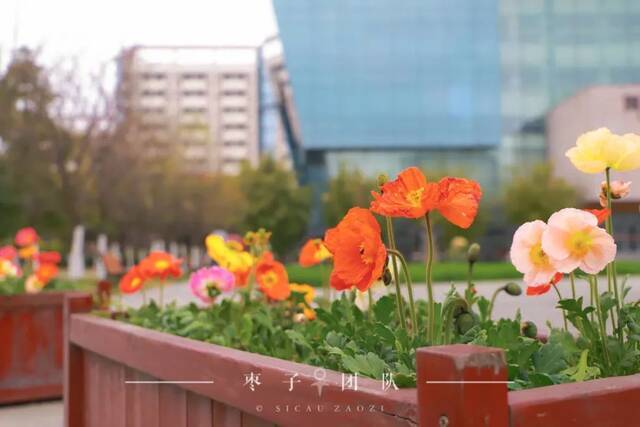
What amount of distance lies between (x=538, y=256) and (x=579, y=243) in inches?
5.6

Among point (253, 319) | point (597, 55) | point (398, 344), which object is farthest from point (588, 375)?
point (597, 55)

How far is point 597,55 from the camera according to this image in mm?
59875

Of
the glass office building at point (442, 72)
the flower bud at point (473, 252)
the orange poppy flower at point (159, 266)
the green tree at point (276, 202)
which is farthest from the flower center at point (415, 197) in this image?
the glass office building at point (442, 72)

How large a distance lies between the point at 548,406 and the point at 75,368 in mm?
2761

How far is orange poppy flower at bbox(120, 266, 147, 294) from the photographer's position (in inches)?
149

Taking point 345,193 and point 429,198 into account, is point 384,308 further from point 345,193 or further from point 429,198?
point 345,193

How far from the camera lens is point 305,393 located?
167 cm

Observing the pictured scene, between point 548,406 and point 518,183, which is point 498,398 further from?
point 518,183

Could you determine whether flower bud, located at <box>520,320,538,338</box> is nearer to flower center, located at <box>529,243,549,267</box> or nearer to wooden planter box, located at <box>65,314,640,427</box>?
flower center, located at <box>529,243,549,267</box>

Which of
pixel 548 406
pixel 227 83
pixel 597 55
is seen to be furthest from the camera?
pixel 227 83

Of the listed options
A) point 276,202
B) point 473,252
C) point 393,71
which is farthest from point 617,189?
point 393,71

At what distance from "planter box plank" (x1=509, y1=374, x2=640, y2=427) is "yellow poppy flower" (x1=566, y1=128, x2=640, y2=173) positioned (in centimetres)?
61

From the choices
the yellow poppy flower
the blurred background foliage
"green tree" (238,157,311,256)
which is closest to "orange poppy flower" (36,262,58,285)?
the yellow poppy flower

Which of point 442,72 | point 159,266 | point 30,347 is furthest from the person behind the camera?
point 442,72
